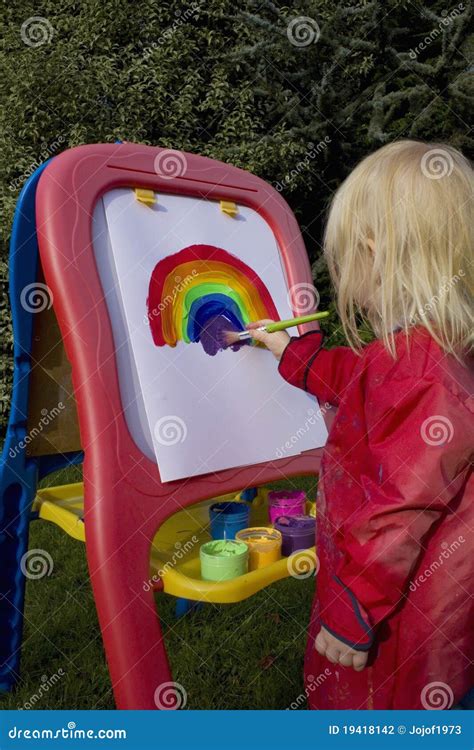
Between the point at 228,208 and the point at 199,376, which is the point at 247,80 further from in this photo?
the point at 199,376

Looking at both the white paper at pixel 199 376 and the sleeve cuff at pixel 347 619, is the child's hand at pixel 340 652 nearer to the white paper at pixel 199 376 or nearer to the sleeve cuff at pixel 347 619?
the sleeve cuff at pixel 347 619

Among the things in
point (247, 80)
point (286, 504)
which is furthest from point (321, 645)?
→ point (247, 80)

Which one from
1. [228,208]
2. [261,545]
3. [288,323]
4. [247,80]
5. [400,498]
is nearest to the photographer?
[400,498]

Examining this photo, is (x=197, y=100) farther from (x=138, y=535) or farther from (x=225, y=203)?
(x=138, y=535)

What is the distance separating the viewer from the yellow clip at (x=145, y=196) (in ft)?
5.38

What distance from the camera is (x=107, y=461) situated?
4.39 ft

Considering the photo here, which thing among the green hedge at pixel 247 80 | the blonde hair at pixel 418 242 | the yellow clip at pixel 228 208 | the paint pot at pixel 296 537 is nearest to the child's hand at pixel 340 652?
the paint pot at pixel 296 537

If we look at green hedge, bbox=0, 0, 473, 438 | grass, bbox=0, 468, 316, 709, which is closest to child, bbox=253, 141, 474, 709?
grass, bbox=0, 468, 316, 709

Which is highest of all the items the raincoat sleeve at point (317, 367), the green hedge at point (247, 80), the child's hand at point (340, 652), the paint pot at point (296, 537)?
the green hedge at point (247, 80)

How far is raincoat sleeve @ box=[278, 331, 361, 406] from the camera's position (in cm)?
165

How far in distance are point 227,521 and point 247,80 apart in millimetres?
7431

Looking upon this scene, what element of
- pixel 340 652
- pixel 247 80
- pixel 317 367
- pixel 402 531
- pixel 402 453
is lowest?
pixel 340 652

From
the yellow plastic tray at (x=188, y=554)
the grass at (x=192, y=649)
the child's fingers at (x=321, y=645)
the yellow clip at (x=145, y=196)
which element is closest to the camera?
the child's fingers at (x=321, y=645)

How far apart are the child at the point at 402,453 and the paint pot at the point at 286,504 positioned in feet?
1.48
